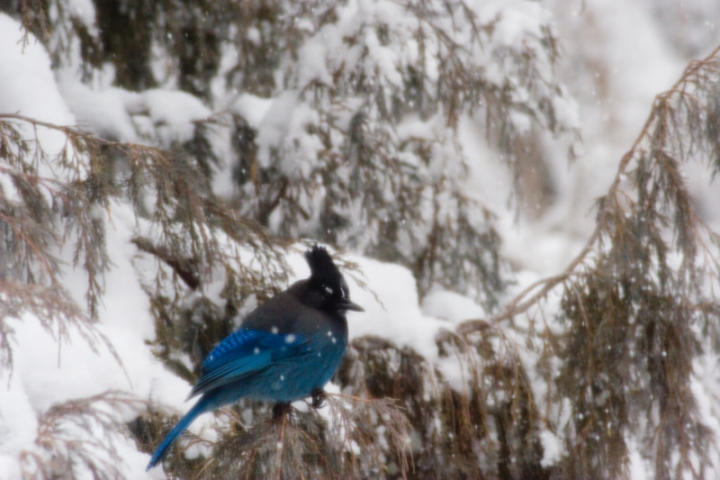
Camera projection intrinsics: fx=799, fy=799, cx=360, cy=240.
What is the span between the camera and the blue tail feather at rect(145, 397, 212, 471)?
7.85ft

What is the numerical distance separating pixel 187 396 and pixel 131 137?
1.58 m

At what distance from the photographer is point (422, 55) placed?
151 inches

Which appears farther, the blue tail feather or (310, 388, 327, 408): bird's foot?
(310, 388, 327, 408): bird's foot

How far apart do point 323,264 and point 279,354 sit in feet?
1.24

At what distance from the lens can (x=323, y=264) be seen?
3002 millimetres

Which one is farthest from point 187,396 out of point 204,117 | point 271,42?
point 271,42

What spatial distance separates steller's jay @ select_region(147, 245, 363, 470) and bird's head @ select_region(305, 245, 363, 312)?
1.0 inches

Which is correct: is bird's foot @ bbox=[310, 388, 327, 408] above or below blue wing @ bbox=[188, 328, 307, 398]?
below

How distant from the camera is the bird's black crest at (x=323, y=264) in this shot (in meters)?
2.99

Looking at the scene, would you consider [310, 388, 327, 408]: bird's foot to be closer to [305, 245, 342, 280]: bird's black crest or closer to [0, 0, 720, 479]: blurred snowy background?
[0, 0, 720, 479]: blurred snowy background

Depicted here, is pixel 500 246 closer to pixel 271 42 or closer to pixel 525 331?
pixel 525 331

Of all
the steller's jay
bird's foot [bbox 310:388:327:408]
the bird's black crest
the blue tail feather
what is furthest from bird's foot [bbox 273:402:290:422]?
the bird's black crest

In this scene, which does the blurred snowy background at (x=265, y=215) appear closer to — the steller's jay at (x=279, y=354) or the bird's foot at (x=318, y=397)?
the steller's jay at (x=279, y=354)

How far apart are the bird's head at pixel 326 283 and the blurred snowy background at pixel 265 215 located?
0.19m
